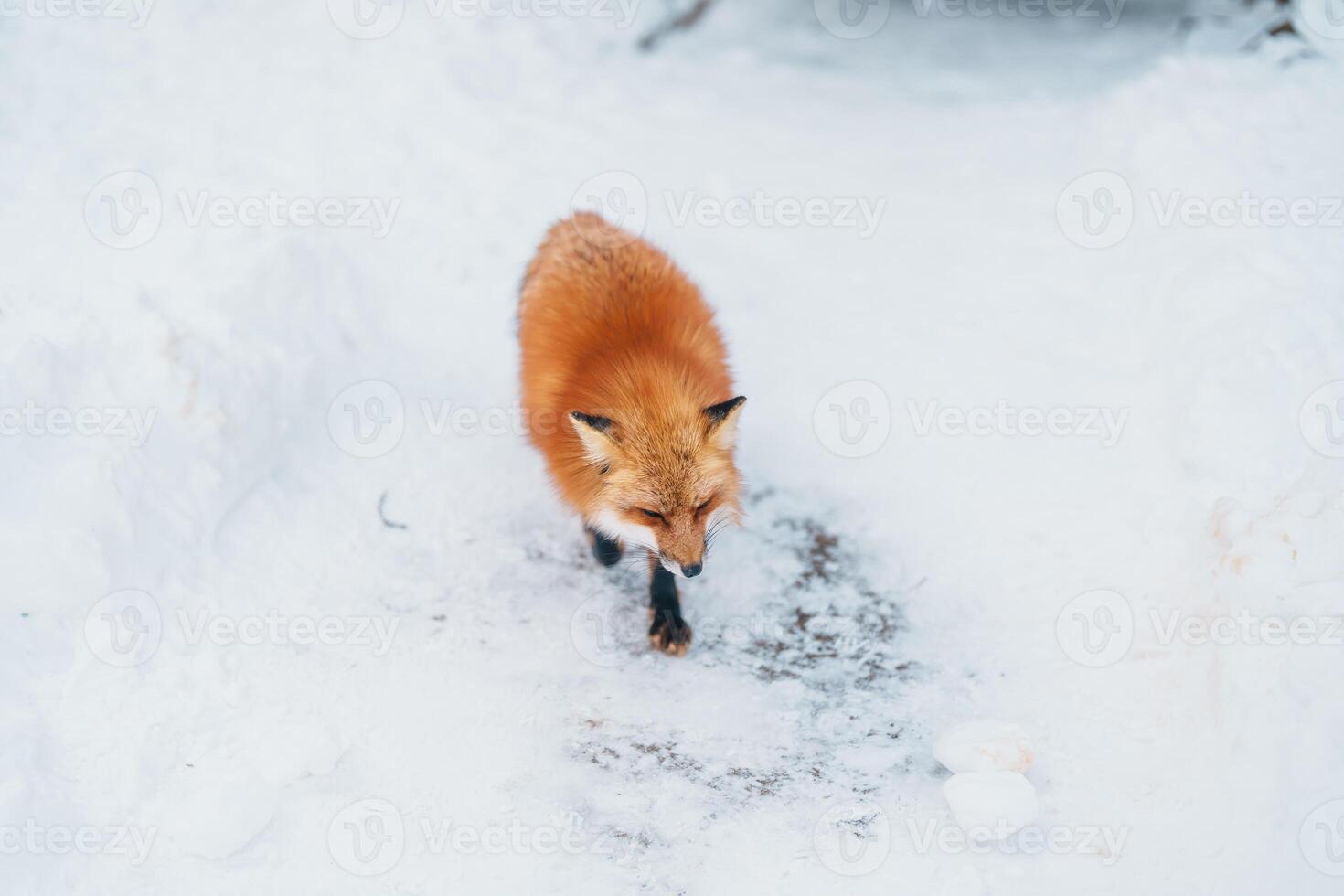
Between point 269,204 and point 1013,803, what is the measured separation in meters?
5.16

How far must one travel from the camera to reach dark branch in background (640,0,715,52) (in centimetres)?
757

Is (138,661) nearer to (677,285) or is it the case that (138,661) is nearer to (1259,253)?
(677,285)

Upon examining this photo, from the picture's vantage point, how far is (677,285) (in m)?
4.56

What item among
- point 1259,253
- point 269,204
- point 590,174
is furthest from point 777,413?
point 269,204
